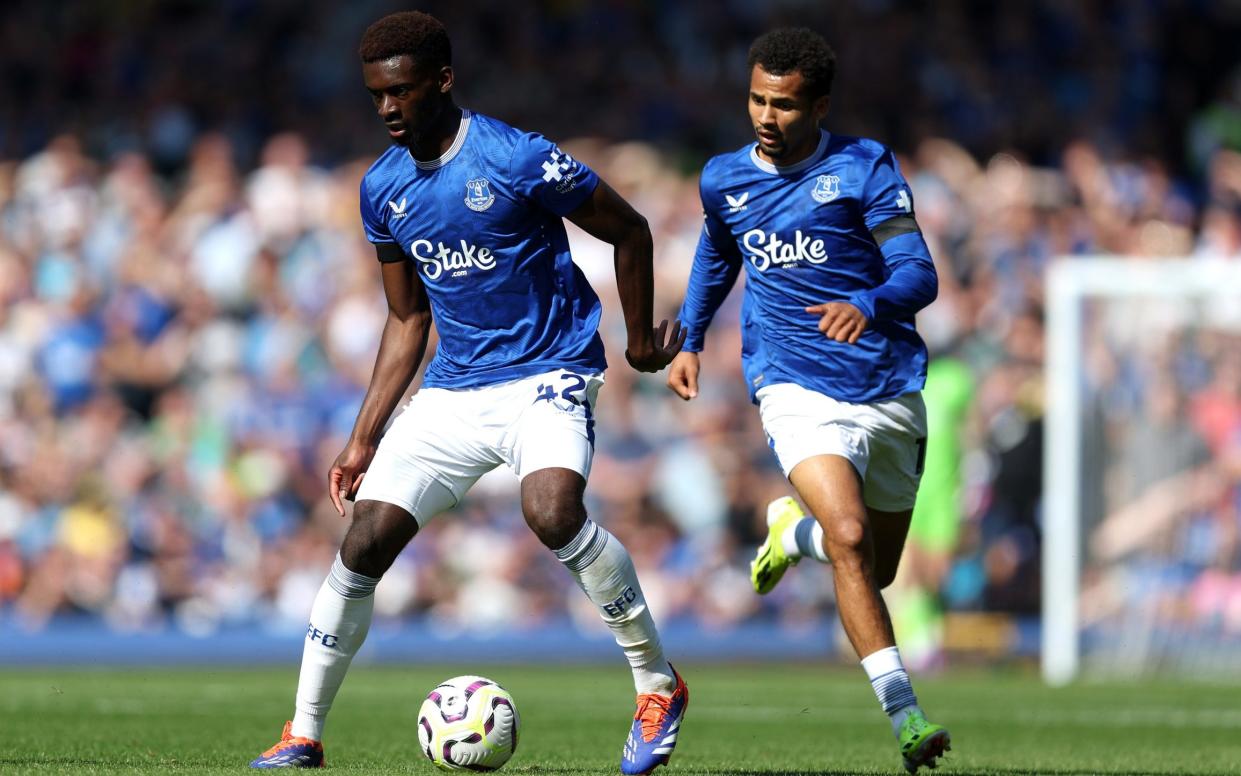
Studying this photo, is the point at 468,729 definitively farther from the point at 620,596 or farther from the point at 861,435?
the point at 861,435

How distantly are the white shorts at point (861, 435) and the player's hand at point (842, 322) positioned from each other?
30.9 inches

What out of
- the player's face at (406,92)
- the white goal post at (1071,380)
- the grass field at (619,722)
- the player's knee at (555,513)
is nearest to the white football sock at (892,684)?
the grass field at (619,722)

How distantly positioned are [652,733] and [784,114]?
91.7 inches

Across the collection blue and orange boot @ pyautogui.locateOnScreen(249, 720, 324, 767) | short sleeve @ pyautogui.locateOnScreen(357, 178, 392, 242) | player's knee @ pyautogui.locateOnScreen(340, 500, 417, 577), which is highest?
short sleeve @ pyautogui.locateOnScreen(357, 178, 392, 242)

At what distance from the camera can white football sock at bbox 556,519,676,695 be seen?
669cm

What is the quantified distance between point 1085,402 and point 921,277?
8036 mm

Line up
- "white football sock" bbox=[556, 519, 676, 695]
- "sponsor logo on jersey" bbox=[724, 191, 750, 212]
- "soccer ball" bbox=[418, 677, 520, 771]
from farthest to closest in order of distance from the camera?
"sponsor logo on jersey" bbox=[724, 191, 750, 212], "soccer ball" bbox=[418, 677, 520, 771], "white football sock" bbox=[556, 519, 676, 695]

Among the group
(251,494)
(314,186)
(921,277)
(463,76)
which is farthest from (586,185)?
(463,76)

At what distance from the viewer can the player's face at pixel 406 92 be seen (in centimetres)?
663

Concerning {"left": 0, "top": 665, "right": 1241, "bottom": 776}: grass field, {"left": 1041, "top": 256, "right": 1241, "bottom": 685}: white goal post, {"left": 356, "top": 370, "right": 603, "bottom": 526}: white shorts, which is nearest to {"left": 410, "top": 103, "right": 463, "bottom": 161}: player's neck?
{"left": 356, "top": 370, "right": 603, "bottom": 526}: white shorts

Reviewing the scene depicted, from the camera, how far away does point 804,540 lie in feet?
27.0

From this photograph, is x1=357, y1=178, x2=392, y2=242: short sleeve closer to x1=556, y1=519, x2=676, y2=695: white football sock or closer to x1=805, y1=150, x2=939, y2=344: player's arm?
x1=556, y1=519, x2=676, y2=695: white football sock

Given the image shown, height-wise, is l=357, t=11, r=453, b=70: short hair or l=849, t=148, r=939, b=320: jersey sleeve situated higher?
l=357, t=11, r=453, b=70: short hair

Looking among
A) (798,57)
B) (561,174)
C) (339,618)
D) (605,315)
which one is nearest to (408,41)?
(561,174)
